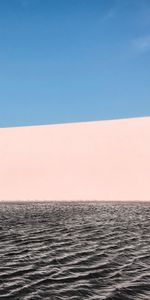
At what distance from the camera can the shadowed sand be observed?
49.3 m

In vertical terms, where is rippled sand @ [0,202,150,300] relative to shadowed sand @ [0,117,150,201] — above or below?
below

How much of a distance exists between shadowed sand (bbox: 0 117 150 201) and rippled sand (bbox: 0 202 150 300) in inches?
933

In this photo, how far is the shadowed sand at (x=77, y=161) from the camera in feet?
162

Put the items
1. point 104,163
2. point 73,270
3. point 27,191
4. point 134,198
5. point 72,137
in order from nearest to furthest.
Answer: point 73,270
point 134,198
point 27,191
point 104,163
point 72,137

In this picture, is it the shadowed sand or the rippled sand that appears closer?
the rippled sand

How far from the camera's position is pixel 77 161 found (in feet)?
185

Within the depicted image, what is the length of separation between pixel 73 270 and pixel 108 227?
10332mm

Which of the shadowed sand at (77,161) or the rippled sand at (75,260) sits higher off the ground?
the shadowed sand at (77,161)

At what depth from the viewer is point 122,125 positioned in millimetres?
64625

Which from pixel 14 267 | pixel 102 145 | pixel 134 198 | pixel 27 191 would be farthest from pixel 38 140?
pixel 14 267

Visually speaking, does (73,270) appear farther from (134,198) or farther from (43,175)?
(43,175)

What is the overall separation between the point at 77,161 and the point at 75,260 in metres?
41.4

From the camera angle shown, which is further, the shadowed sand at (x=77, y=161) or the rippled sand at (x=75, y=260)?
the shadowed sand at (x=77, y=161)

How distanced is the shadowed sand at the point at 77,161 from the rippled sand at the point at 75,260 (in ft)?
77.7
